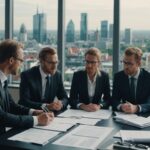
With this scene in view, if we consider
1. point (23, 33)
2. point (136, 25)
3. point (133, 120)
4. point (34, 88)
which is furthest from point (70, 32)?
point (133, 120)

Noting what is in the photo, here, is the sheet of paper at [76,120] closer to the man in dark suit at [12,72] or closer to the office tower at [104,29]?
the man in dark suit at [12,72]

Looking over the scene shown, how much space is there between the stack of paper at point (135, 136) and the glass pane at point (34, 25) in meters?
3.08

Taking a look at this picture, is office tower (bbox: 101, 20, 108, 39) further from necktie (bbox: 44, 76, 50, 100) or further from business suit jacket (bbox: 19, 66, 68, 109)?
necktie (bbox: 44, 76, 50, 100)

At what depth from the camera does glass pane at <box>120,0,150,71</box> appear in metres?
4.72

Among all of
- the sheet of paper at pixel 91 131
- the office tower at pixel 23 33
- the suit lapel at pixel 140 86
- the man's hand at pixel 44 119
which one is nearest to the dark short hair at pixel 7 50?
the man's hand at pixel 44 119

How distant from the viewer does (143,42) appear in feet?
15.9

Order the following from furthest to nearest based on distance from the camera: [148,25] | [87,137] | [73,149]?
[148,25], [87,137], [73,149]

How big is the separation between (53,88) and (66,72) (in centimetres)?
158

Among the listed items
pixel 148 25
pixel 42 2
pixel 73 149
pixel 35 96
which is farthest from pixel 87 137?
pixel 42 2

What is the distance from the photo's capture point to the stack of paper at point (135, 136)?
7.09 ft

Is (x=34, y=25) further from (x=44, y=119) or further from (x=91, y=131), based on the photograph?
(x=91, y=131)

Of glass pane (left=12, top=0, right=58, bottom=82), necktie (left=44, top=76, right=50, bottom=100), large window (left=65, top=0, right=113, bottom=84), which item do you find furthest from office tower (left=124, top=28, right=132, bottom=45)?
necktie (left=44, top=76, right=50, bottom=100)

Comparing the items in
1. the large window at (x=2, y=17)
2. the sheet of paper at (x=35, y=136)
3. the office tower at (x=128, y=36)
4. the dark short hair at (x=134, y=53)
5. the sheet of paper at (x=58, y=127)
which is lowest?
the sheet of paper at (x=35, y=136)

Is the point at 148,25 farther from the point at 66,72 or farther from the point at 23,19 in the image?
the point at 23,19
